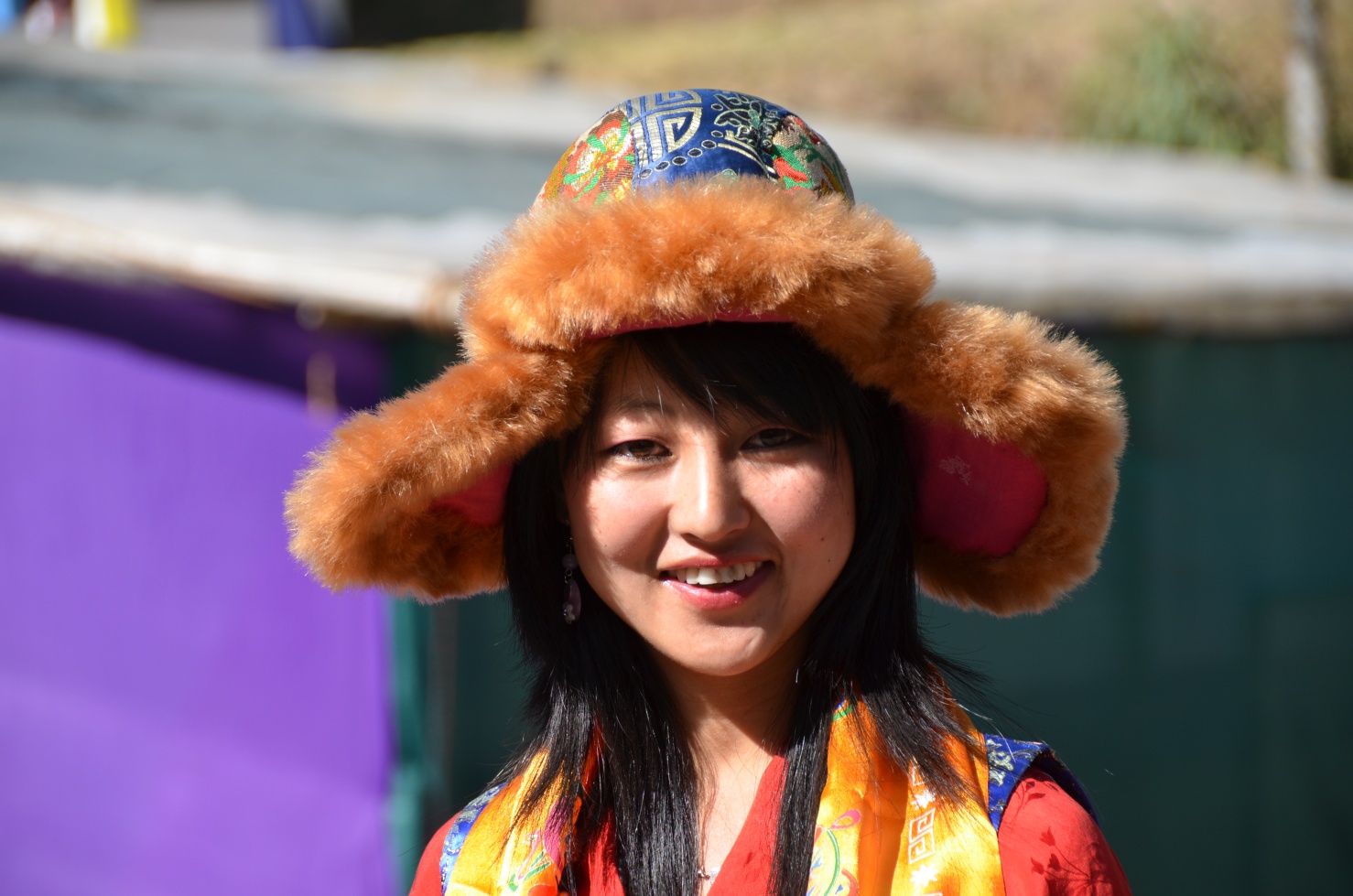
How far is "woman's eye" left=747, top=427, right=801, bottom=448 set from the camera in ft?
4.82

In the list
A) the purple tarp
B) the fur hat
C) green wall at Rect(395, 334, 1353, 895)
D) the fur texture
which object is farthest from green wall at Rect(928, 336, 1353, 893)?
the fur texture

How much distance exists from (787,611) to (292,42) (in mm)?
11597

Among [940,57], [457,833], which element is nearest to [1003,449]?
[457,833]

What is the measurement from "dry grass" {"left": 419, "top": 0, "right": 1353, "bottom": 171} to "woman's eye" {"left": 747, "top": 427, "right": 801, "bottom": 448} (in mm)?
9962

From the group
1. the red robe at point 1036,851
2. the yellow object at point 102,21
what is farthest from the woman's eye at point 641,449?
the yellow object at point 102,21

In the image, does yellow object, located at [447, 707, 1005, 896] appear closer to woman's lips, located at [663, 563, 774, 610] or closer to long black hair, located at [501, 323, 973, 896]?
long black hair, located at [501, 323, 973, 896]

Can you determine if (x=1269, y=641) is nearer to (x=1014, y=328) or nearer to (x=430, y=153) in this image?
(x=1014, y=328)

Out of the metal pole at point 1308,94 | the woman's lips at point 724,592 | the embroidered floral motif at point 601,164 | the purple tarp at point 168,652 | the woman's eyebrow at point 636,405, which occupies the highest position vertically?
the metal pole at point 1308,94

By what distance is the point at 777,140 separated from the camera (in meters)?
1.50

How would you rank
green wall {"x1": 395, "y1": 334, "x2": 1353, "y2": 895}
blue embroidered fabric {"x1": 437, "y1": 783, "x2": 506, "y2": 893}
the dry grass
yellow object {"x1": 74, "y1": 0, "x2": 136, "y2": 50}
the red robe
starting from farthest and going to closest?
the dry grass → yellow object {"x1": 74, "y1": 0, "x2": 136, "y2": 50} → green wall {"x1": 395, "y1": 334, "x2": 1353, "y2": 895} → blue embroidered fabric {"x1": 437, "y1": 783, "x2": 506, "y2": 893} → the red robe

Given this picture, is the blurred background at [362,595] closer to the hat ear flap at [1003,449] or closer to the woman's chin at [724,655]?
the hat ear flap at [1003,449]

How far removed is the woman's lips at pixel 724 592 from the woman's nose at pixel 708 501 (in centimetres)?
6

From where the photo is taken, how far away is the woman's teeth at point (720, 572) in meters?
1.45

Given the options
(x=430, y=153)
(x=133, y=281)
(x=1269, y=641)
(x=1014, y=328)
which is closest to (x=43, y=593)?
(x=133, y=281)
